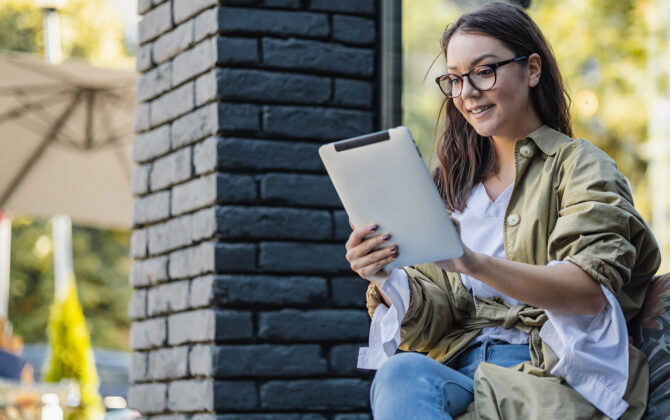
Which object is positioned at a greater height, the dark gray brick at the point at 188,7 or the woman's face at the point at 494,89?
the dark gray brick at the point at 188,7

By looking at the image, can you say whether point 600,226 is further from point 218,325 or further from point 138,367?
point 138,367

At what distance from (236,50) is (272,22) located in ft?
0.59

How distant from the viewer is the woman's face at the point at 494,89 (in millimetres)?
2174

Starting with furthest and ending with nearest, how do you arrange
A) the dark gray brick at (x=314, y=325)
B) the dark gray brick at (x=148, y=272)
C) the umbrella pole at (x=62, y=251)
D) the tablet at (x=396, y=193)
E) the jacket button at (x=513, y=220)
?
the umbrella pole at (x=62, y=251) → the dark gray brick at (x=148, y=272) → the dark gray brick at (x=314, y=325) → the jacket button at (x=513, y=220) → the tablet at (x=396, y=193)

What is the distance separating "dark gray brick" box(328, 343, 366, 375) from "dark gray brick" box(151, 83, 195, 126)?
1.02 metres

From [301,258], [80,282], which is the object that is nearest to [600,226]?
[301,258]

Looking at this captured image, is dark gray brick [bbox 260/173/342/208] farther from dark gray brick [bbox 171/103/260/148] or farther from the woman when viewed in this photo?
the woman

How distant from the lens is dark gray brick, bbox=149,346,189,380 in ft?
11.7

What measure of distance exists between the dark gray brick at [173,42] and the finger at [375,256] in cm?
187

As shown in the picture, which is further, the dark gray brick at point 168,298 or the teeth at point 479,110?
the dark gray brick at point 168,298

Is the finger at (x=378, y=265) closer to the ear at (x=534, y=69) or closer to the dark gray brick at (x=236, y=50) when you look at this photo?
the ear at (x=534, y=69)

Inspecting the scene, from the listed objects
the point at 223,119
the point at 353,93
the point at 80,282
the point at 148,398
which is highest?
the point at 353,93

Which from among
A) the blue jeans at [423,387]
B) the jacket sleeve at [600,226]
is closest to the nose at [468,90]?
the jacket sleeve at [600,226]

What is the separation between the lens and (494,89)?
217 centimetres
